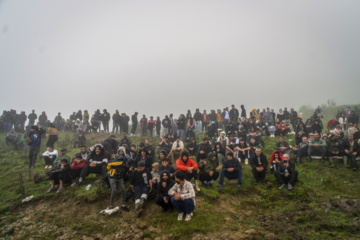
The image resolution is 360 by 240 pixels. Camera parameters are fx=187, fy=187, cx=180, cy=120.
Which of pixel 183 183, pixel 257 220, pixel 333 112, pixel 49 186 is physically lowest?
pixel 257 220

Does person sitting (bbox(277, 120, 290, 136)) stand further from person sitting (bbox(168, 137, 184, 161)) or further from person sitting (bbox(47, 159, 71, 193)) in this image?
person sitting (bbox(47, 159, 71, 193))

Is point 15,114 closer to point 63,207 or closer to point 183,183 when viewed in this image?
point 63,207

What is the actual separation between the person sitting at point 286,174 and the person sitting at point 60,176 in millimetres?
9579

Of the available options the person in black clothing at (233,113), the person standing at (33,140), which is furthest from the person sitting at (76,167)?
the person in black clothing at (233,113)

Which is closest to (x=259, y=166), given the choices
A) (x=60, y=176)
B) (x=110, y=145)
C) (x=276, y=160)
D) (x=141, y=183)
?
(x=276, y=160)

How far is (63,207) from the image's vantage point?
290 inches

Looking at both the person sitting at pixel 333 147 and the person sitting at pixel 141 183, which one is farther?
the person sitting at pixel 333 147

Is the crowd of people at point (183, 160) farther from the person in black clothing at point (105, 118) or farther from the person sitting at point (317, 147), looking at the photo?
the person in black clothing at point (105, 118)

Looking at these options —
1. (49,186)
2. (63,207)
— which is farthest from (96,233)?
(49,186)

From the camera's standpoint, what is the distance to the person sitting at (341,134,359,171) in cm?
948

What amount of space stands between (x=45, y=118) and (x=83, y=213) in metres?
20.4

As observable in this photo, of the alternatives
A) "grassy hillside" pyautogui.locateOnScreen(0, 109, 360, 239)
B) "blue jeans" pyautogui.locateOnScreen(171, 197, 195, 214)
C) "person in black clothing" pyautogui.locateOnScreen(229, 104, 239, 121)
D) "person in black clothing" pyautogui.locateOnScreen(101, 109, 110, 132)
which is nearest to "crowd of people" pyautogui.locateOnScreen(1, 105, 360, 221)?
"blue jeans" pyautogui.locateOnScreen(171, 197, 195, 214)

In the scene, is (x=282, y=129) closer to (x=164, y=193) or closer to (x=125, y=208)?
(x=164, y=193)

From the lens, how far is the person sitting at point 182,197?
585 cm
